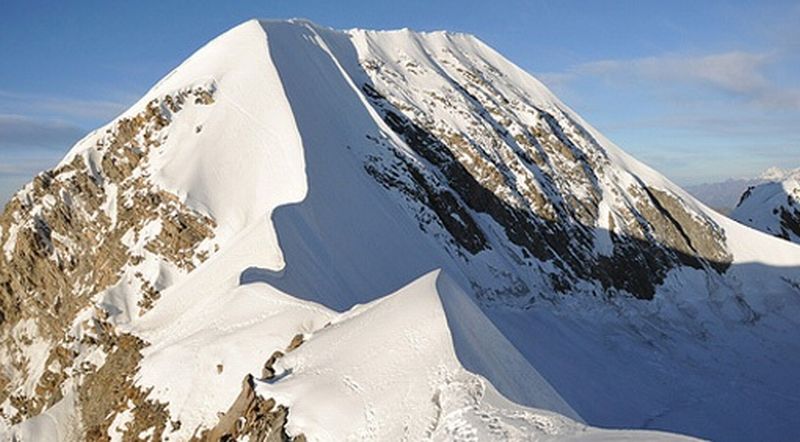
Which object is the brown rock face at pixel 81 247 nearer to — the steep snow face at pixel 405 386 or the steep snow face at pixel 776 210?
the steep snow face at pixel 405 386

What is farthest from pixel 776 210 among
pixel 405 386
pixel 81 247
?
pixel 405 386

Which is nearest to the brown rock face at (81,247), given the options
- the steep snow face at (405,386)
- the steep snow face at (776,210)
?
the steep snow face at (405,386)

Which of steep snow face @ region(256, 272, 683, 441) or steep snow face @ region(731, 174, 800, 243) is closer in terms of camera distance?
steep snow face @ region(256, 272, 683, 441)

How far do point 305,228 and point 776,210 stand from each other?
72.7 meters

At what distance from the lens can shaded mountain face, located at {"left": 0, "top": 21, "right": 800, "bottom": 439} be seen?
79.9 feet

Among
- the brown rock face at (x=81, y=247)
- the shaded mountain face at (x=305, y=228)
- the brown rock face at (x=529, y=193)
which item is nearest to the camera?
the shaded mountain face at (x=305, y=228)

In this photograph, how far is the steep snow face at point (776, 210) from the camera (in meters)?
76.4

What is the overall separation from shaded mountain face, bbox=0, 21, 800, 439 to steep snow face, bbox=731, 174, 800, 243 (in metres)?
18.0

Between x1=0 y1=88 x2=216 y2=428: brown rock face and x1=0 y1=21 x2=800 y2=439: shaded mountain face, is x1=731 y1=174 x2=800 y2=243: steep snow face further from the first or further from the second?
x1=0 y1=88 x2=216 y2=428: brown rock face

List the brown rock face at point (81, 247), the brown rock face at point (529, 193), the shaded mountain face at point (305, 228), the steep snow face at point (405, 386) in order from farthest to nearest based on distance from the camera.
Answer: the brown rock face at point (529, 193) → the brown rock face at point (81, 247) → the shaded mountain face at point (305, 228) → the steep snow face at point (405, 386)

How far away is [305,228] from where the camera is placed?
94.8 ft

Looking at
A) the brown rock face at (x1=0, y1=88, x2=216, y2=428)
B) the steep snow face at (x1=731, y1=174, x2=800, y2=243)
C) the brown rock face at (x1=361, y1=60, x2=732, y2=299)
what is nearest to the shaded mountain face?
the brown rock face at (x1=0, y1=88, x2=216, y2=428)

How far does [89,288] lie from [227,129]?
11.9 metres

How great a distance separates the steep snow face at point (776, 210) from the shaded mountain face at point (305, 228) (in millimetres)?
17986
